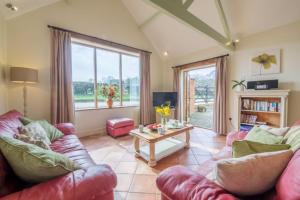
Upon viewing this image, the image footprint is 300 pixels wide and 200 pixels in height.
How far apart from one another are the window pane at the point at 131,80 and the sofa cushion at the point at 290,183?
418 centimetres

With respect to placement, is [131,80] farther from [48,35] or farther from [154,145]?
[154,145]

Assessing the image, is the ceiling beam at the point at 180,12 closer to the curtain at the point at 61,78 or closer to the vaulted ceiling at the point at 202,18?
the vaulted ceiling at the point at 202,18

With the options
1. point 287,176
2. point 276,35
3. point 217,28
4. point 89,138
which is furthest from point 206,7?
point 89,138

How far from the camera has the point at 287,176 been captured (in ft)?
2.41

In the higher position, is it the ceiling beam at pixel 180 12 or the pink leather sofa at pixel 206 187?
the ceiling beam at pixel 180 12

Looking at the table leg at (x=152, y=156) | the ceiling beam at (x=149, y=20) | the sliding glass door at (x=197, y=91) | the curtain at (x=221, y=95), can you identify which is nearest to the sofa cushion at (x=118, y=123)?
the table leg at (x=152, y=156)

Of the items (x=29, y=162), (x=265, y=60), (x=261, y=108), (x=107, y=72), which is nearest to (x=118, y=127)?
(x=107, y=72)

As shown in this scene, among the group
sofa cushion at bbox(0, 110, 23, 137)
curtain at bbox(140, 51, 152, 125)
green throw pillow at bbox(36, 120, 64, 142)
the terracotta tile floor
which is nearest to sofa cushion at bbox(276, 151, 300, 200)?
the terracotta tile floor

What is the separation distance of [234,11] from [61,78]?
412cm

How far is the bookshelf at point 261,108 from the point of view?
2.87 meters

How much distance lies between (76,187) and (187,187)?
0.70m

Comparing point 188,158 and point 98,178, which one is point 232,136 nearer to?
point 188,158

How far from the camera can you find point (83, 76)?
3.78m

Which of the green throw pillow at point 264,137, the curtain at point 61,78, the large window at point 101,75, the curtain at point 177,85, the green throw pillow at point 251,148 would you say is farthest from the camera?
the curtain at point 177,85
